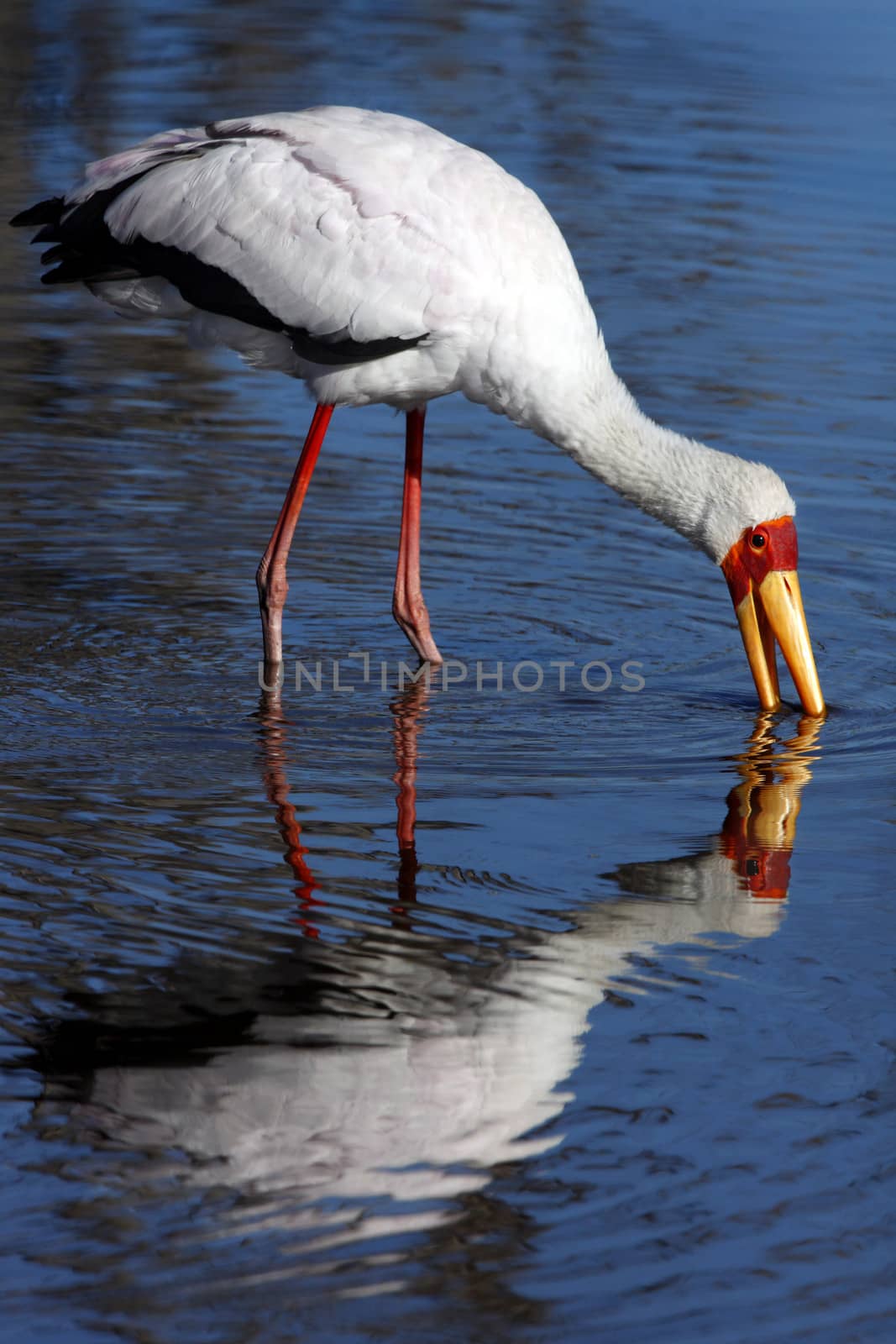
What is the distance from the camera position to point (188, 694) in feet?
19.5

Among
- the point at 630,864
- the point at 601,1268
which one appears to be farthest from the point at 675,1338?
the point at 630,864

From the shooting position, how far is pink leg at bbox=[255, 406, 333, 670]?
20.7ft

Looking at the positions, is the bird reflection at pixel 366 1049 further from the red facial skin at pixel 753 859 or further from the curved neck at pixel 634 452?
the curved neck at pixel 634 452

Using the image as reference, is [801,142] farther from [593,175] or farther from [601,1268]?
[601,1268]

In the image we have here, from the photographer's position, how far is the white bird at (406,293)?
19.0ft

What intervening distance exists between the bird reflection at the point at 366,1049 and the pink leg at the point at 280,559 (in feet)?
5.36

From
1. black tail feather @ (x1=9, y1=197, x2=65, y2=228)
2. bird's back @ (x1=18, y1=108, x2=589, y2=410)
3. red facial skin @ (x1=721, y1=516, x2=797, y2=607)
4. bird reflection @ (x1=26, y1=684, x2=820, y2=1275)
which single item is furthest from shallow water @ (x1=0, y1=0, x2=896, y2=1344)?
black tail feather @ (x1=9, y1=197, x2=65, y2=228)

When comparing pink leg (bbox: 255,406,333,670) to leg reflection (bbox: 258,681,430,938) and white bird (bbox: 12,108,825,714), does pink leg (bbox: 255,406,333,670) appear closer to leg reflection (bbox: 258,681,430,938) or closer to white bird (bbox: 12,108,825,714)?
white bird (bbox: 12,108,825,714)

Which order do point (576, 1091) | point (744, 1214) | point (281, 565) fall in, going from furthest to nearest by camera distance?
1. point (281, 565)
2. point (576, 1091)
3. point (744, 1214)

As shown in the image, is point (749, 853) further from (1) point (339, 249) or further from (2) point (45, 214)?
(2) point (45, 214)

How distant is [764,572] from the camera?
602 cm

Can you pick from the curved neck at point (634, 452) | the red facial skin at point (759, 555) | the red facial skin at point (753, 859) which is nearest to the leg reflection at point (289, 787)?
the red facial skin at point (753, 859)

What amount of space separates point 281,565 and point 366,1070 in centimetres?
292

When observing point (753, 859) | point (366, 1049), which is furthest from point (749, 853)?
point (366, 1049)
